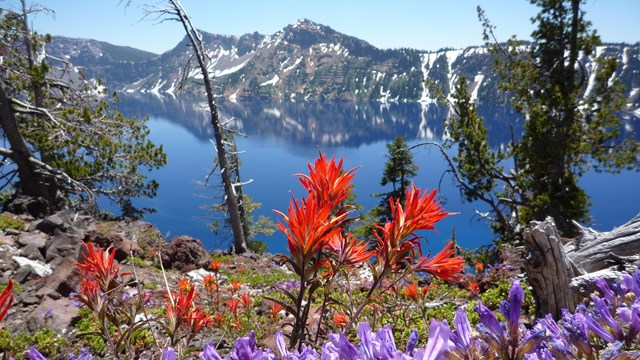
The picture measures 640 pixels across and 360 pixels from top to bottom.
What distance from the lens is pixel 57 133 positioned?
38.5 ft

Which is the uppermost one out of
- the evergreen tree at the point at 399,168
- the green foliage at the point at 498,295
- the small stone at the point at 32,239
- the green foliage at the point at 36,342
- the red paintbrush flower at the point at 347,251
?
the red paintbrush flower at the point at 347,251

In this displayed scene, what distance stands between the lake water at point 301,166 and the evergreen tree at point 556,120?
2006 mm

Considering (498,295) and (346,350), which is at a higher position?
(346,350)

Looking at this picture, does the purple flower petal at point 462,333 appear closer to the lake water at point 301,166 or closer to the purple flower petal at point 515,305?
the purple flower petal at point 515,305

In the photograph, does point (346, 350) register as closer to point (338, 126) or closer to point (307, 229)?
point (307, 229)

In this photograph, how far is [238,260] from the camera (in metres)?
14.2

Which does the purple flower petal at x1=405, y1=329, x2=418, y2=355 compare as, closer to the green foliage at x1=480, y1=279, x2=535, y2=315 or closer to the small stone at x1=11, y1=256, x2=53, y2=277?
the green foliage at x1=480, y1=279, x2=535, y2=315

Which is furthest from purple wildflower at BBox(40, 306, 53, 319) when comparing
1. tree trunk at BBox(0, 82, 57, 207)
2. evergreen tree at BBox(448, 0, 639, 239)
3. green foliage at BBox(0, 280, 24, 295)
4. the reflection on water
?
the reflection on water

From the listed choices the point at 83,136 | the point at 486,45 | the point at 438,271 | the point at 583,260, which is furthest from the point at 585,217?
the point at 83,136

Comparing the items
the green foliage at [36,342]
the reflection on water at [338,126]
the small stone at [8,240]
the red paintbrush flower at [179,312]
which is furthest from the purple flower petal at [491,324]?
the reflection on water at [338,126]

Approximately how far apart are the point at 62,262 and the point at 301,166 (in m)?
84.4

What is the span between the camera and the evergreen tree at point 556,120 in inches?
516

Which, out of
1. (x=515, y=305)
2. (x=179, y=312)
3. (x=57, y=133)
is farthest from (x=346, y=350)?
(x=57, y=133)

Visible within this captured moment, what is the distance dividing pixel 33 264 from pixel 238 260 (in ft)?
22.7
